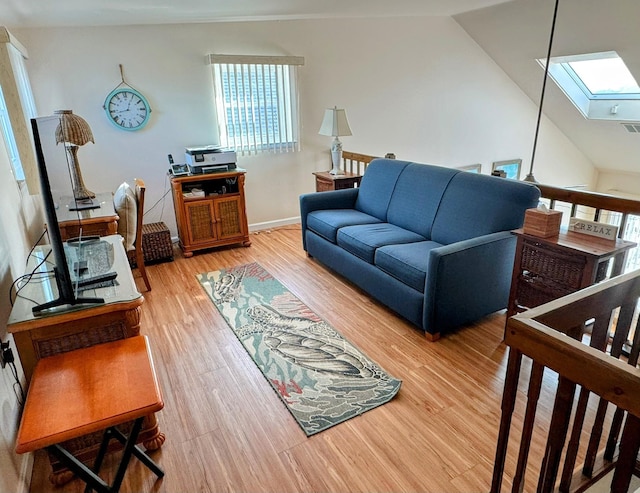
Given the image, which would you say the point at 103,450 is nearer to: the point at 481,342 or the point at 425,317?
the point at 425,317

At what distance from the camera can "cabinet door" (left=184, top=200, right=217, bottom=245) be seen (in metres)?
4.09

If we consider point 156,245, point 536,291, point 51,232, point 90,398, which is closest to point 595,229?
point 536,291

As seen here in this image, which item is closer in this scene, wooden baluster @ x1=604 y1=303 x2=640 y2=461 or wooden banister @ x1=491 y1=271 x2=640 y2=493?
wooden banister @ x1=491 y1=271 x2=640 y2=493

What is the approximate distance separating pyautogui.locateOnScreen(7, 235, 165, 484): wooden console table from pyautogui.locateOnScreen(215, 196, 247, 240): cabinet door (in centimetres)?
235

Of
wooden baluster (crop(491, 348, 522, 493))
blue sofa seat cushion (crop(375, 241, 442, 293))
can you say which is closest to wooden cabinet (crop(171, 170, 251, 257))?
blue sofa seat cushion (crop(375, 241, 442, 293))

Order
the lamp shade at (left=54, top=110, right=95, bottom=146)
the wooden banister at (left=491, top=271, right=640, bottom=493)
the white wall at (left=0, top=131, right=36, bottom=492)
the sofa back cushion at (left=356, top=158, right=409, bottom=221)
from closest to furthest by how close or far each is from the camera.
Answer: the wooden banister at (left=491, top=271, right=640, bottom=493) → the white wall at (left=0, top=131, right=36, bottom=492) → the lamp shade at (left=54, top=110, right=95, bottom=146) → the sofa back cushion at (left=356, top=158, right=409, bottom=221)

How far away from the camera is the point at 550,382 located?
224 centimetres

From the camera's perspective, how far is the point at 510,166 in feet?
21.5

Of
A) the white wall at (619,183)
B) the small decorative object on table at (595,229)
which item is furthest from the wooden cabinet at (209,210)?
the white wall at (619,183)

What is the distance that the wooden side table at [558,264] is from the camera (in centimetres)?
213

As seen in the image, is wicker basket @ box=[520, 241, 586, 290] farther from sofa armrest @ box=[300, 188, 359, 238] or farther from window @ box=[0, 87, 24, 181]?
window @ box=[0, 87, 24, 181]

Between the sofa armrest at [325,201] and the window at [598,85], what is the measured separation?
3.20 m

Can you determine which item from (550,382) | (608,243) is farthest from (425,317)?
(608,243)

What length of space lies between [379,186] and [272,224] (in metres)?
1.78
